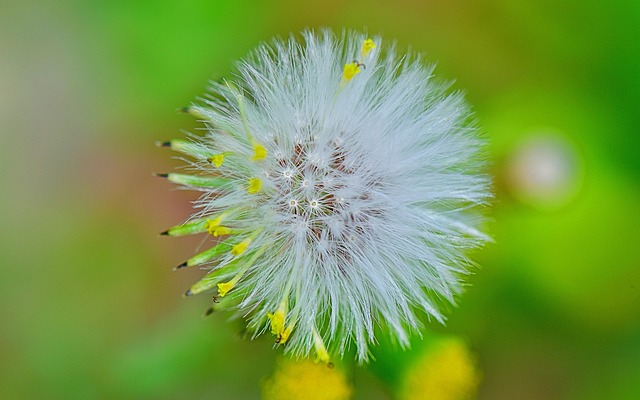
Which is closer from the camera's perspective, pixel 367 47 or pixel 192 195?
pixel 367 47

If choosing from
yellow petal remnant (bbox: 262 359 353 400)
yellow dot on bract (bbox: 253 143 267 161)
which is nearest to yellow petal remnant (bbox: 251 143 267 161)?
yellow dot on bract (bbox: 253 143 267 161)

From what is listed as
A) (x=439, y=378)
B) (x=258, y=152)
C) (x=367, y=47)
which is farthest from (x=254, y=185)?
(x=439, y=378)

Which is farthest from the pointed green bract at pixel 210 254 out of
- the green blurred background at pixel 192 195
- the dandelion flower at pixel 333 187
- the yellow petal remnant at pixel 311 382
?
the green blurred background at pixel 192 195

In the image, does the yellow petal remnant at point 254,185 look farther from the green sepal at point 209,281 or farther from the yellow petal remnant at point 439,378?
the yellow petal remnant at point 439,378

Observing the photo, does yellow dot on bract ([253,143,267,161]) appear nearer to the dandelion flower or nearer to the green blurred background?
the dandelion flower

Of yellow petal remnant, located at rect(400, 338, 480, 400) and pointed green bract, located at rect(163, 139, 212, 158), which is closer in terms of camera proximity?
pointed green bract, located at rect(163, 139, 212, 158)

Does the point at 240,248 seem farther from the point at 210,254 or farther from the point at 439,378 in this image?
the point at 439,378
